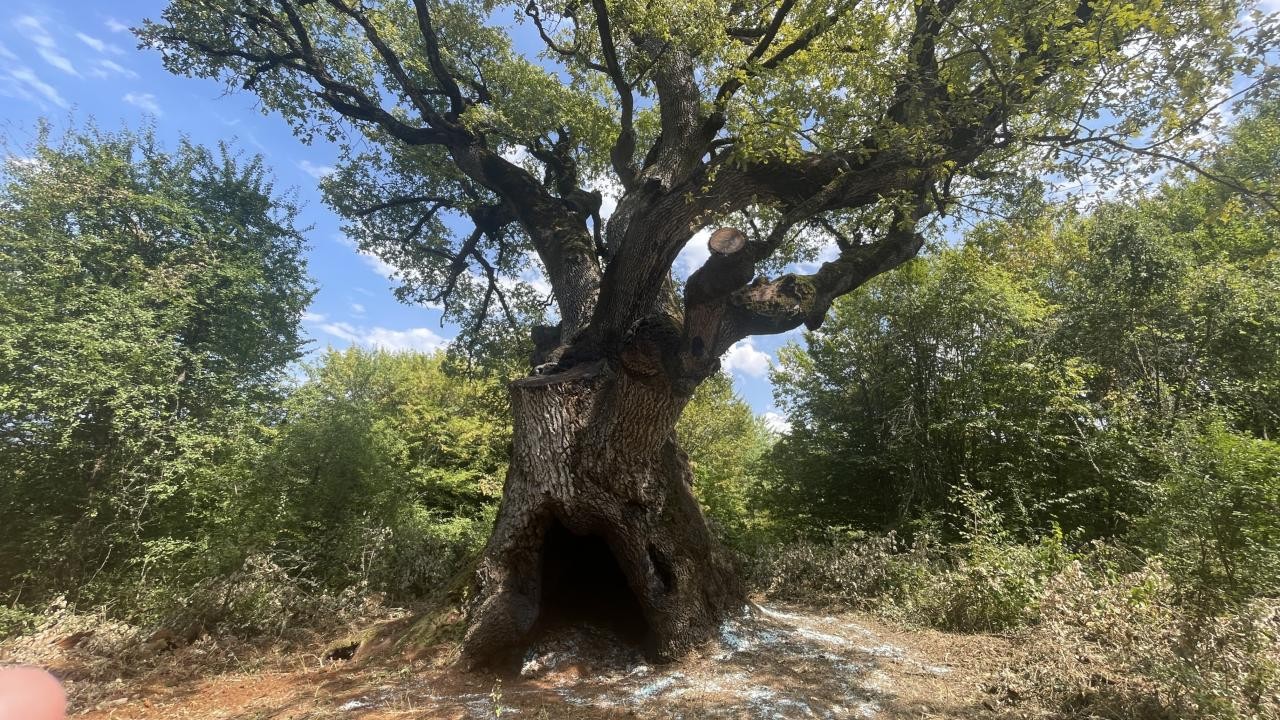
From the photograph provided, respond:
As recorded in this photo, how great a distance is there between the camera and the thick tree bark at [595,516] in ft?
14.7

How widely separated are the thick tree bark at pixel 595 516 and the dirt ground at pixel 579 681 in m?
0.29

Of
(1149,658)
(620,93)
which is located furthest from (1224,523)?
(620,93)

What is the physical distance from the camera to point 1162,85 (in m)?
3.81

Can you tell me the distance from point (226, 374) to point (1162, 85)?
12452 mm

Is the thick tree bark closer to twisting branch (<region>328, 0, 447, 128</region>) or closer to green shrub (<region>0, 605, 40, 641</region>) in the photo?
twisting branch (<region>328, 0, 447, 128</region>)

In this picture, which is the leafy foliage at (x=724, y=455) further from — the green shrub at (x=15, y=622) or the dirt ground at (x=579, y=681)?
the green shrub at (x=15, y=622)

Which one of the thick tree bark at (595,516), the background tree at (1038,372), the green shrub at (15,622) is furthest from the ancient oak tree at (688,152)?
the green shrub at (15,622)

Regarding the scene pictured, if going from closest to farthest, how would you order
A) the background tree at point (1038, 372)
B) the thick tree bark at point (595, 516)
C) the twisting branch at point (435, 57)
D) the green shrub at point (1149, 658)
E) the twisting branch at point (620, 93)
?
1. the green shrub at point (1149, 658)
2. the thick tree bark at point (595, 516)
3. the twisting branch at point (620, 93)
4. the twisting branch at point (435, 57)
5. the background tree at point (1038, 372)

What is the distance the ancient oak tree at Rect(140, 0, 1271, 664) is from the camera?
13.1 ft

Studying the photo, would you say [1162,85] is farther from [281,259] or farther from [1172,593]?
[281,259]

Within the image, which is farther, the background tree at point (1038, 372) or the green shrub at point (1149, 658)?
the background tree at point (1038, 372)

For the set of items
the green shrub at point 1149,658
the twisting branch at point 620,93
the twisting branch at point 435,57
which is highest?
the twisting branch at point 435,57

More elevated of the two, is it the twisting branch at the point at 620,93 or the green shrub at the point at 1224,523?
the twisting branch at the point at 620,93

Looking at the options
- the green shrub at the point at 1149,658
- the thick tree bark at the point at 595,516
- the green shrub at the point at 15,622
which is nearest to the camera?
the green shrub at the point at 1149,658
